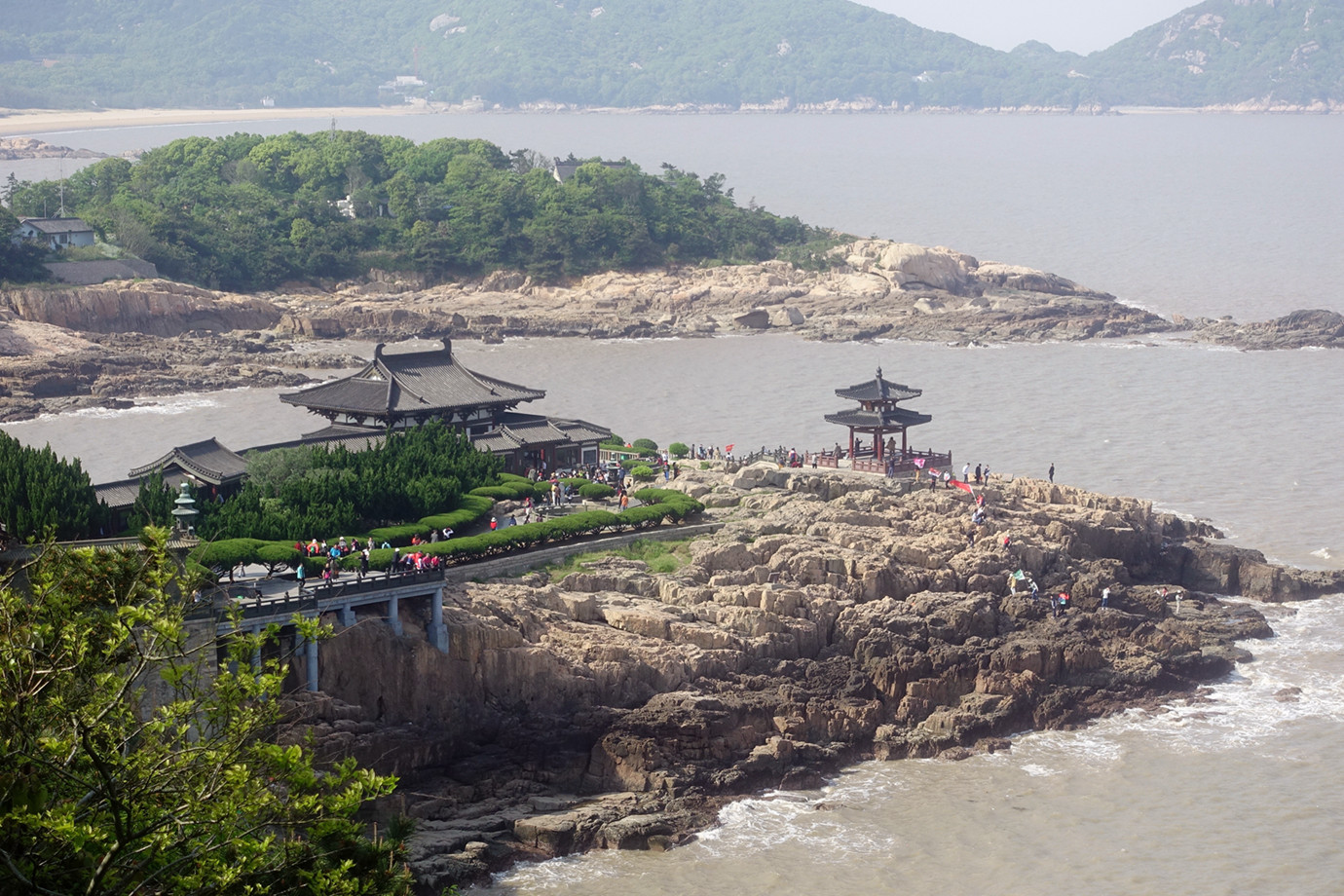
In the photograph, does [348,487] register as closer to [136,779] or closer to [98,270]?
[136,779]

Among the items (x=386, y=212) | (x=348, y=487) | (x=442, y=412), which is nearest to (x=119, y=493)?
(x=348, y=487)

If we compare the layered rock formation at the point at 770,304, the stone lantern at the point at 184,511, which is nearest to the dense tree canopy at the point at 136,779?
the stone lantern at the point at 184,511

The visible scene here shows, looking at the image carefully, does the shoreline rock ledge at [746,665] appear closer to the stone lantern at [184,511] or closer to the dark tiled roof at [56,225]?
the stone lantern at [184,511]

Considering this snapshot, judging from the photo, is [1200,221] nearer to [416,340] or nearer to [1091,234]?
[1091,234]

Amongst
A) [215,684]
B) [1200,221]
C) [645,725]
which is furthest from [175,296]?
[1200,221]

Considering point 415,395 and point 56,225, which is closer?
point 415,395

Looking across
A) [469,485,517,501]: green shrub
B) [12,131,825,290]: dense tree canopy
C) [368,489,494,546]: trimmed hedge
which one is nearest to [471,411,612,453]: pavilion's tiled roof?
[469,485,517,501]: green shrub

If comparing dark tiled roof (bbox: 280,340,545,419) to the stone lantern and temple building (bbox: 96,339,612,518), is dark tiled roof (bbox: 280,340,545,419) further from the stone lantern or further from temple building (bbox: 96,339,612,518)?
the stone lantern

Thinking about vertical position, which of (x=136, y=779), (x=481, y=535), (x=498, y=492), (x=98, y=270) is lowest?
(x=481, y=535)
